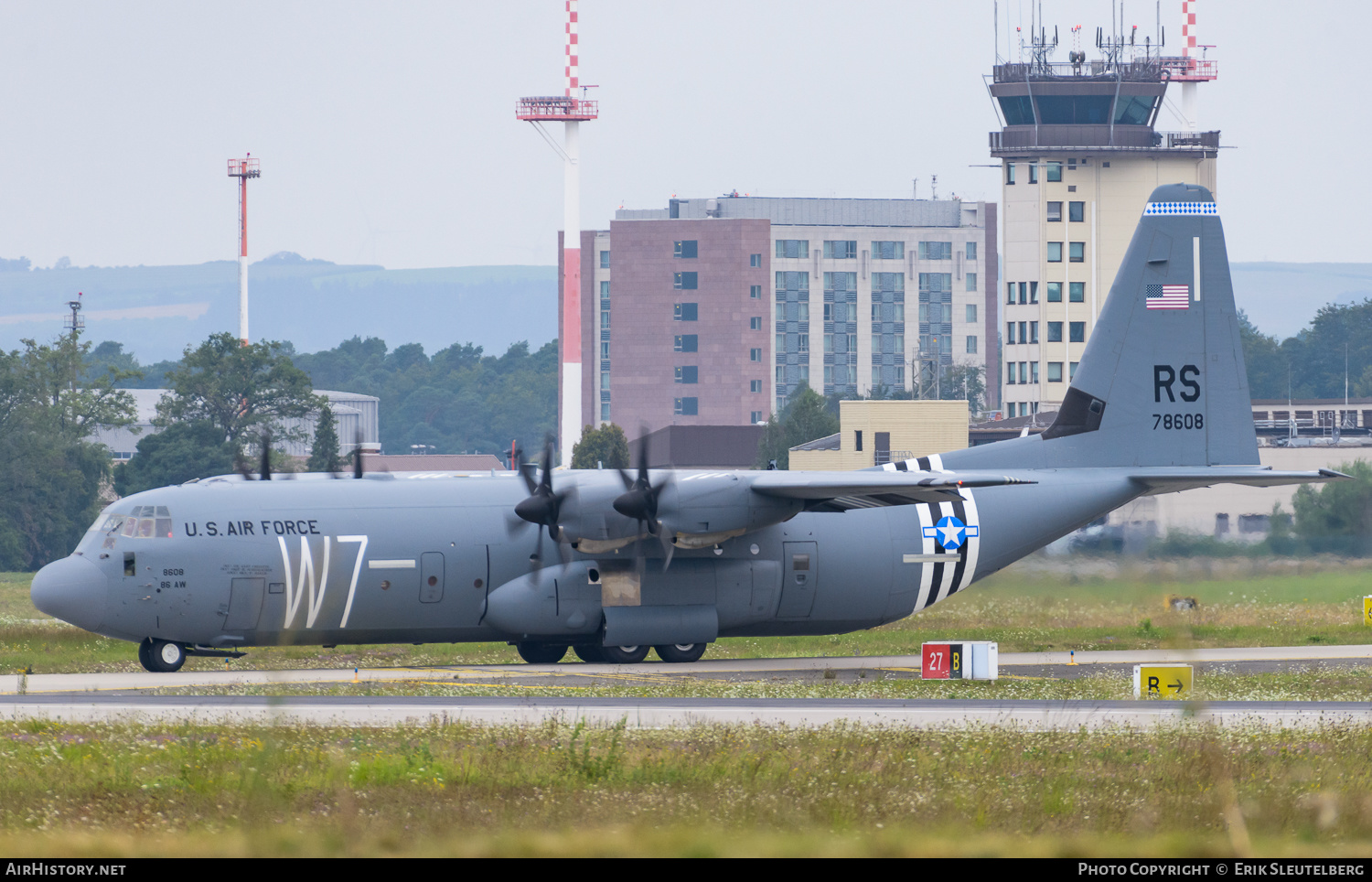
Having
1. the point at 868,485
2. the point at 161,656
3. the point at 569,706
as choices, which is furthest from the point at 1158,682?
the point at 161,656

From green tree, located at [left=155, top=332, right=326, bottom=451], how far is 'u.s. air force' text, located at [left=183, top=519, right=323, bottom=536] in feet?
220

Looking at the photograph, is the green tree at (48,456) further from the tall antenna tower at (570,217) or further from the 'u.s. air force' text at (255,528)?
the 'u.s. air force' text at (255,528)

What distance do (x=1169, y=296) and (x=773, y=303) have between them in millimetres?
124867

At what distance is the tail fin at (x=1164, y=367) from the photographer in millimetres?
32031

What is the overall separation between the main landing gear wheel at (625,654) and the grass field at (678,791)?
10.5 meters

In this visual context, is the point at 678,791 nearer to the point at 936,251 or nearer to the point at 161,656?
the point at 161,656

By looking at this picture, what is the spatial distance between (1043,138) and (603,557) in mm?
76435

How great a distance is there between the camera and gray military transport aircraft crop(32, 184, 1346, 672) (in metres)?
27.4

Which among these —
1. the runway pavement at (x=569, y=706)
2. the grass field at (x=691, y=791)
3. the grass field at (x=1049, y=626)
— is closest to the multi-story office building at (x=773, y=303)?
the grass field at (x=1049, y=626)

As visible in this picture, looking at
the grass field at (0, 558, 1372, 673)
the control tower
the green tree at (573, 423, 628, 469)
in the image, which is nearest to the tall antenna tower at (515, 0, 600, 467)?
the green tree at (573, 423, 628, 469)

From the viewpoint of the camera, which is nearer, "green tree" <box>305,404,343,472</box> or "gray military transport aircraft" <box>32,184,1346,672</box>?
"gray military transport aircraft" <box>32,184,1346,672</box>

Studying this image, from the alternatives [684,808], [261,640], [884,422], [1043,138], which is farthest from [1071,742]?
[1043,138]

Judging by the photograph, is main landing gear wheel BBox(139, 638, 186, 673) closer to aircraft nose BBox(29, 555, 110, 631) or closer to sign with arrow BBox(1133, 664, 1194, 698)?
aircraft nose BBox(29, 555, 110, 631)

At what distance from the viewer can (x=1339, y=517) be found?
42594mm
